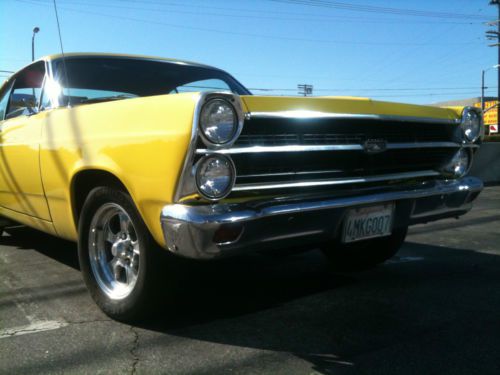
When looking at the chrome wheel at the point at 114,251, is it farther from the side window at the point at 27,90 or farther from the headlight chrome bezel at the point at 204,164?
the side window at the point at 27,90

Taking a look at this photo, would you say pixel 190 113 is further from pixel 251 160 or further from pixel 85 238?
pixel 85 238

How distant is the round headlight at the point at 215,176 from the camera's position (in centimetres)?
220

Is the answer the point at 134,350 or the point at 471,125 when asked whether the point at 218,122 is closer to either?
the point at 134,350

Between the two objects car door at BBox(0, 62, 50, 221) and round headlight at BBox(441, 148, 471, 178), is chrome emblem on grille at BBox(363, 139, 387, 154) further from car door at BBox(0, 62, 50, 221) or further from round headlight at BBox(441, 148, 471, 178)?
car door at BBox(0, 62, 50, 221)

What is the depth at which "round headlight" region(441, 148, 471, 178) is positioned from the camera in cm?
334

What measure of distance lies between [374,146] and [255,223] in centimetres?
96

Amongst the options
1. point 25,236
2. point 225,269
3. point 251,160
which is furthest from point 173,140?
point 25,236

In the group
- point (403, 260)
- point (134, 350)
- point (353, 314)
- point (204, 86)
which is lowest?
point (403, 260)

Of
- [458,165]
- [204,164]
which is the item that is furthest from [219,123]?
[458,165]

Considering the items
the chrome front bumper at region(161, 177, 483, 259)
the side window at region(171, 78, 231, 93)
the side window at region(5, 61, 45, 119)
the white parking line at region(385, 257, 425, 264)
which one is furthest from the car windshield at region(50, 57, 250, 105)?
the white parking line at region(385, 257, 425, 264)

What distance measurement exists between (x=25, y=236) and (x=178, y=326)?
3420mm

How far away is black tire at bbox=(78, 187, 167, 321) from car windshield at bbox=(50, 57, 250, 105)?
93 centimetres

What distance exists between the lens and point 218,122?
222 centimetres

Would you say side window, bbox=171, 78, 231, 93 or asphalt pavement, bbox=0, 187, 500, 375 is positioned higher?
side window, bbox=171, 78, 231, 93
